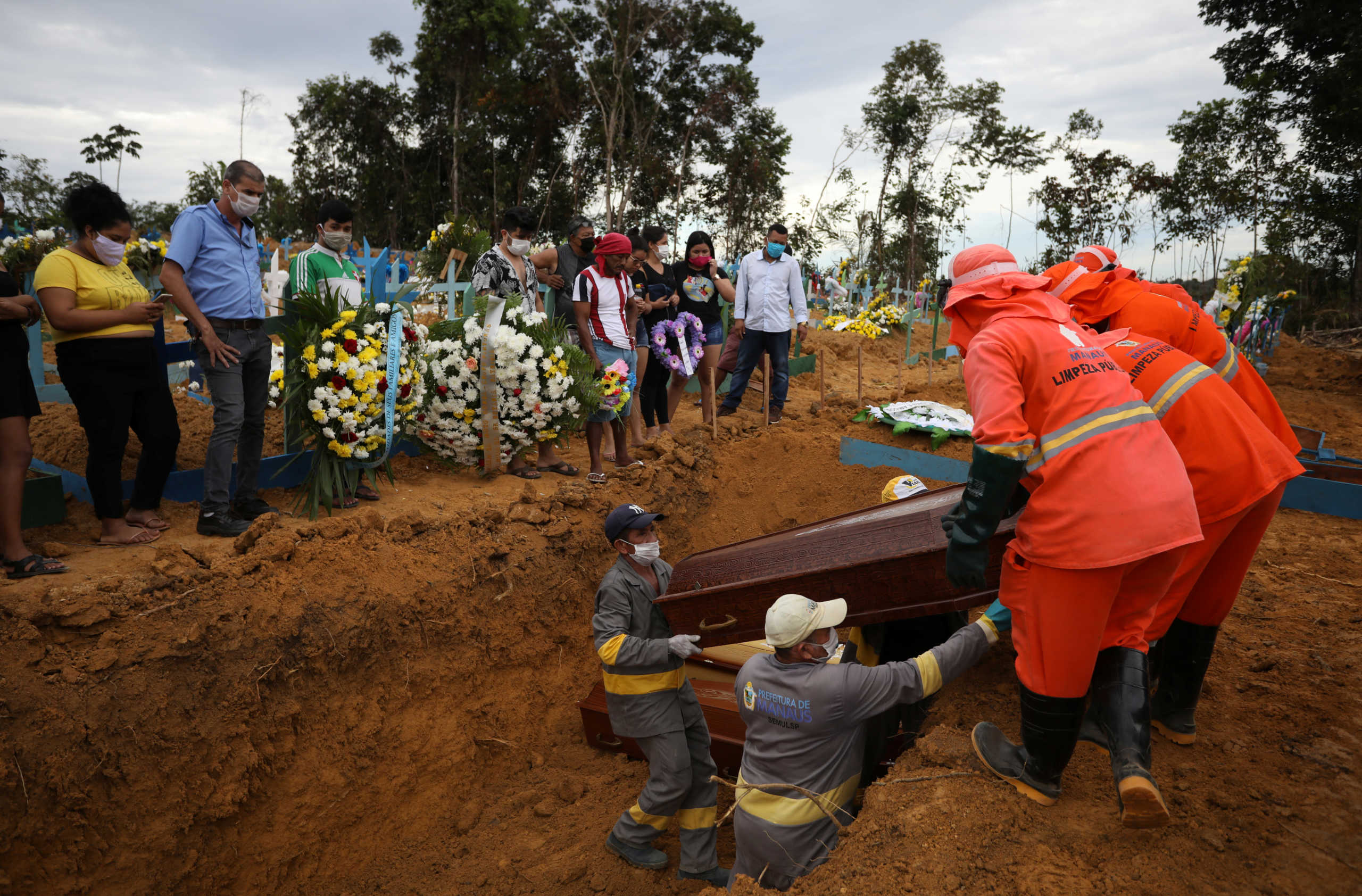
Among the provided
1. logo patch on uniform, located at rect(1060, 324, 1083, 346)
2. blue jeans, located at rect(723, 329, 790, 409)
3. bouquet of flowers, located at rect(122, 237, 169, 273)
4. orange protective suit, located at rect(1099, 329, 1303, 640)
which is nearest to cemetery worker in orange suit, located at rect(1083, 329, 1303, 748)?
orange protective suit, located at rect(1099, 329, 1303, 640)

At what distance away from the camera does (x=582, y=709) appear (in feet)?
14.7

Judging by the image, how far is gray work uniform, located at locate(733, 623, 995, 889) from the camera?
2648 millimetres

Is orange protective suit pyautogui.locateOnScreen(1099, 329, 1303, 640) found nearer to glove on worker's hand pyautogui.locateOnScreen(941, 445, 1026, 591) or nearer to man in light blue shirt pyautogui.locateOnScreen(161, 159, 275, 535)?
glove on worker's hand pyautogui.locateOnScreen(941, 445, 1026, 591)

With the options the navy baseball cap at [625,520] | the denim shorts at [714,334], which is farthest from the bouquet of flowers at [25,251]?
the navy baseball cap at [625,520]

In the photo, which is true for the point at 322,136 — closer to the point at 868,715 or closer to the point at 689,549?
the point at 689,549

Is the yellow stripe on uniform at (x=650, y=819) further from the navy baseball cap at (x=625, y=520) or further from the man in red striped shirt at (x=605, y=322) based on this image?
the man in red striped shirt at (x=605, y=322)

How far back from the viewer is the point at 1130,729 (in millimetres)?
2307

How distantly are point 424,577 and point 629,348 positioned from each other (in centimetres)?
244

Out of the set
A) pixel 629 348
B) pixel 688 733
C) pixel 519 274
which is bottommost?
pixel 688 733

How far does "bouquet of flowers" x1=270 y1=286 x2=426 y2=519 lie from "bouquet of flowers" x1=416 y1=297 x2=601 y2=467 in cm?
59

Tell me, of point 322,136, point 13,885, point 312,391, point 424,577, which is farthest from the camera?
point 322,136

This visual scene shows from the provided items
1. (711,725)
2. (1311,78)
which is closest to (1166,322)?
(711,725)

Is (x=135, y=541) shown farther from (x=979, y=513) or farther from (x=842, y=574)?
(x=979, y=513)

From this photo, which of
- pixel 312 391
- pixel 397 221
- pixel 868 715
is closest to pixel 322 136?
pixel 397 221
